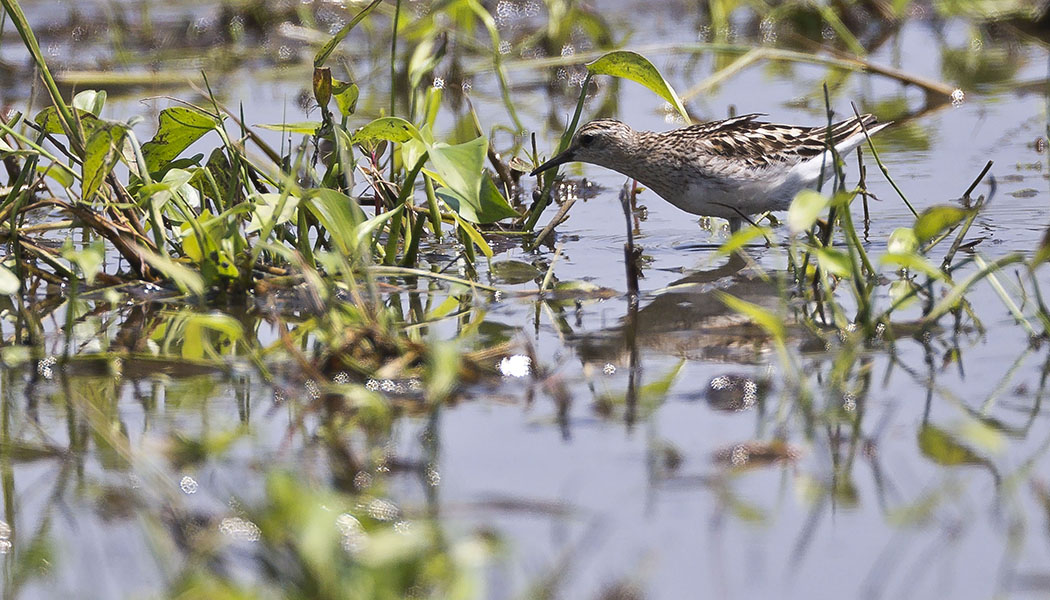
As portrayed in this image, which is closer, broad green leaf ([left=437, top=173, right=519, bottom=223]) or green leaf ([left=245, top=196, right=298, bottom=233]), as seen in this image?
green leaf ([left=245, top=196, right=298, bottom=233])

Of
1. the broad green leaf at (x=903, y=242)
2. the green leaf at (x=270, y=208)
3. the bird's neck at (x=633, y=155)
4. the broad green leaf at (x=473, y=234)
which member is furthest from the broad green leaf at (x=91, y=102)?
the broad green leaf at (x=903, y=242)

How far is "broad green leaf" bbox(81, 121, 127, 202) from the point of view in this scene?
182 inches

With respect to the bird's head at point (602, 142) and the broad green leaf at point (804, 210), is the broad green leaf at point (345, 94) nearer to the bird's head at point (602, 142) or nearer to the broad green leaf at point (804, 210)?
the bird's head at point (602, 142)

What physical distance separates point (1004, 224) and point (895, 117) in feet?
7.83

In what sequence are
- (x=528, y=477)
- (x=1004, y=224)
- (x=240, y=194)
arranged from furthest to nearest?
(x=1004, y=224) → (x=240, y=194) → (x=528, y=477)

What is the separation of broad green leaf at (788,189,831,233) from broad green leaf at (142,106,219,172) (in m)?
2.45

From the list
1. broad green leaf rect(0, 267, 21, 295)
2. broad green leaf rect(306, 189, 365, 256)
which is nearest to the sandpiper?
broad green leaf rect(306, 189, 365, 256)

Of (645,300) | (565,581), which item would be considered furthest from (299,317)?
(565,581)

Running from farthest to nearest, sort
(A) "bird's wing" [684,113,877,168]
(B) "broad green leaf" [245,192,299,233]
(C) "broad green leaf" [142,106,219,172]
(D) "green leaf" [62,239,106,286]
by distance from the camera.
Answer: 1. (A) "bird's wing" [684,113,877,168]
2. (C) "broad green leaf" [142,106,219,172]
3. (B) "broad green leaf" [245,192,299,233]
4. (D) "green leaf" [62,239,106,286]

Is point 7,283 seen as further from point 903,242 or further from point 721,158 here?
point 721,158

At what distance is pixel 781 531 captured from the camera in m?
3.00

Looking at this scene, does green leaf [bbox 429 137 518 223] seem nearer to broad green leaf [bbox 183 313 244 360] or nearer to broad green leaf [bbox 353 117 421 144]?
broad green leaf [bbox 353 117 421 144]

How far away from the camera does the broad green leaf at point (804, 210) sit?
3.68 meters

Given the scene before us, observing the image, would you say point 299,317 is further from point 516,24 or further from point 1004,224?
point 516,24
